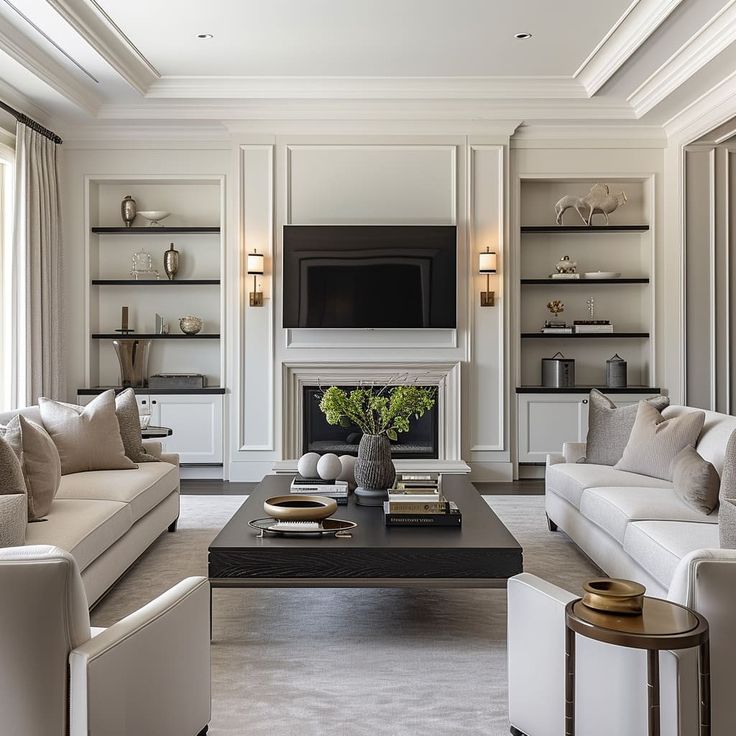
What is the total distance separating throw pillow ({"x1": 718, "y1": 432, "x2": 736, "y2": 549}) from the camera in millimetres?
2176

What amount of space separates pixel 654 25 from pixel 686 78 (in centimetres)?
70

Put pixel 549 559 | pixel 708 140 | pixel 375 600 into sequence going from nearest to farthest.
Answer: pixel 375 600 → pixel 549 559 → pixel 708 140

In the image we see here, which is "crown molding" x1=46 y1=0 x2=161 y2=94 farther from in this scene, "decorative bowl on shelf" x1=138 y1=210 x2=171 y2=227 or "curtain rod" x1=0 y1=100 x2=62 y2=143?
"decorative bowl on shelf" x1=138 y1=210 x2=171 y2=227

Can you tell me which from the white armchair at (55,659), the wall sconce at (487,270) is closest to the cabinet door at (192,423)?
the wall sconce at (487,270)

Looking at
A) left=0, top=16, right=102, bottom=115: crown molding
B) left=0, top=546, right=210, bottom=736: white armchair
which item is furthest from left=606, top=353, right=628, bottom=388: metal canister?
left=0, top=546, right=210, bottom=736: white armchair

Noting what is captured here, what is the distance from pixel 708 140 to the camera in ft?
19.4

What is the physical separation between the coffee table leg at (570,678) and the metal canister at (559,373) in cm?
452

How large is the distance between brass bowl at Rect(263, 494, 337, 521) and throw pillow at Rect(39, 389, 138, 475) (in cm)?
122

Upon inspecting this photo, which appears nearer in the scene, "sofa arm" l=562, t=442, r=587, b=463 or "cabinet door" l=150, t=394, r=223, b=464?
"sofa arm" l=562, t=442, r=587, b=463

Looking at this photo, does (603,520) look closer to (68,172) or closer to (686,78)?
(686,78)

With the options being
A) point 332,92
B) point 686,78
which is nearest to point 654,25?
point 686,78

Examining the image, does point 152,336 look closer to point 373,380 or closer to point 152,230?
point 152,230

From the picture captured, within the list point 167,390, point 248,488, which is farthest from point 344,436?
point 167,390

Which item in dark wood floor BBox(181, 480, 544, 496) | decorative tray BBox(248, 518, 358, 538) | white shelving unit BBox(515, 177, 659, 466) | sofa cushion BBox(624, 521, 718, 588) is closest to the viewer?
sofa cushion BBox(624, 521, 718, 588)
